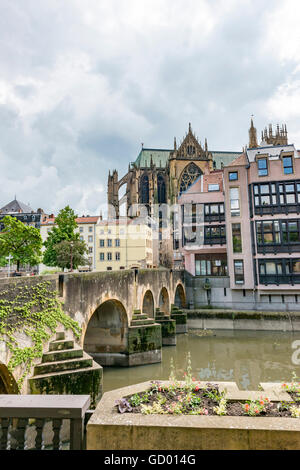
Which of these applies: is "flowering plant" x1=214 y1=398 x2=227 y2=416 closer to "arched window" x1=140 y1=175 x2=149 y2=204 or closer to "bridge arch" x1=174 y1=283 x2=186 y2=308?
"bridge arch" x1=174 y1=283 x2=186 y2=308

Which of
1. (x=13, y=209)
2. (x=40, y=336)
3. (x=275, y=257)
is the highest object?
(x=13, y=209)

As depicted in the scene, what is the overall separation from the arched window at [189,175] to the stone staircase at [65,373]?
5706cm

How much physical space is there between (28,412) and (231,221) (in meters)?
30.8

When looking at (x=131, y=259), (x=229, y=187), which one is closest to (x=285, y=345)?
(x=229, y=187)

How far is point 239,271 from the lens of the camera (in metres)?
31.4

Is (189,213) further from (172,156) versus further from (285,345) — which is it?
(172,156)

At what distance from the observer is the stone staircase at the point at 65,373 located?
8.78 metres

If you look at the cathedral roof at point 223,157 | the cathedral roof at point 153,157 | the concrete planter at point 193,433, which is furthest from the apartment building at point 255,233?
the cathedral roof at point 223,157

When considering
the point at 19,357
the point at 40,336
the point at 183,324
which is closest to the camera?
the point at 19,357

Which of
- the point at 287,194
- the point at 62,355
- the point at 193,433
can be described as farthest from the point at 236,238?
the point at 193,433

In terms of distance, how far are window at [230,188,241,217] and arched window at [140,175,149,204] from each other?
3595 centimetres

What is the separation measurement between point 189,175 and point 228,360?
164ft

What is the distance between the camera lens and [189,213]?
36.2m

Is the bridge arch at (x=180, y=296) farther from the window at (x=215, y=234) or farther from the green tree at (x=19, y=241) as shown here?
the green tree at (x=19, y=241)
